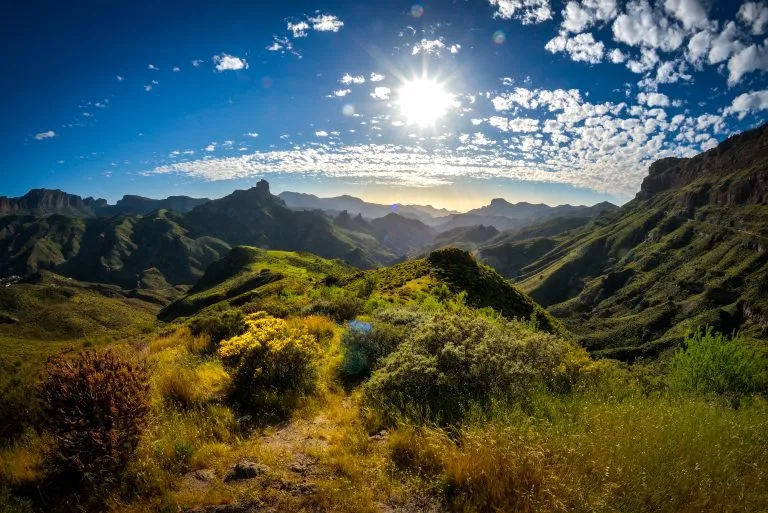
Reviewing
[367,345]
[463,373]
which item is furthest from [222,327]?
[463,373]

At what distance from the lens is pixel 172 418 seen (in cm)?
692

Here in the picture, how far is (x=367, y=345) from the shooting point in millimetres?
10320

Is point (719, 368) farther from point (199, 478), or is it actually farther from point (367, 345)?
point (199, 478)

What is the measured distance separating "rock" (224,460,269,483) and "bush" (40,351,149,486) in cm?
155

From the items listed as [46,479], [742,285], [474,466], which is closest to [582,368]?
[474,466]

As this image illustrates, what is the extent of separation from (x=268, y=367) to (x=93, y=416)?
3304mm

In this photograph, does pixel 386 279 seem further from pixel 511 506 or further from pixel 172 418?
pixel 511 506

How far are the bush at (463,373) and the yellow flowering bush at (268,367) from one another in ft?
5.45

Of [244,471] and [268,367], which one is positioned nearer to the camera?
[244,471]

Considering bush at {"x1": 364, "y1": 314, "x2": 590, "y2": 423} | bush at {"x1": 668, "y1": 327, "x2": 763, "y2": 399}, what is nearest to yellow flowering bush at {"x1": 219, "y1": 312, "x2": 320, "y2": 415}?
bush at {"x1": 364, "y1": 314, "x2": 590, "y2": 423}

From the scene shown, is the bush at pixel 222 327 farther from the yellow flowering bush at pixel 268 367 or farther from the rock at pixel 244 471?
the rock at pixel 244 471

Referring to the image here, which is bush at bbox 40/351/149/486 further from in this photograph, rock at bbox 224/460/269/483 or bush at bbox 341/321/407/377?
bush at bbox 341/321/407/377

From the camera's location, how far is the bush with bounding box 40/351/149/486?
5.20 meters

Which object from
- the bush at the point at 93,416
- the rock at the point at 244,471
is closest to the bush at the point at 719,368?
the rock at the point at 244,471
